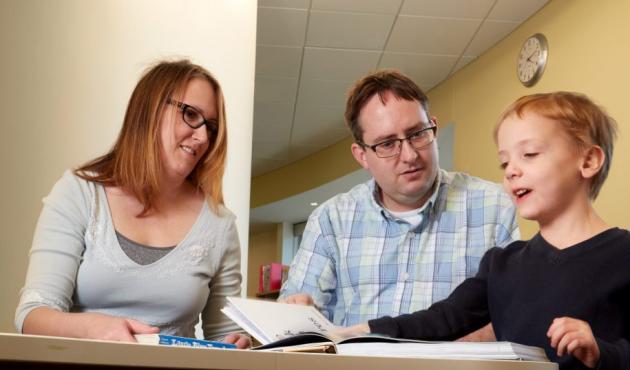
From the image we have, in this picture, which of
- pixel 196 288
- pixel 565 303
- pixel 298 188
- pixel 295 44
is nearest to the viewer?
pixel 565 303

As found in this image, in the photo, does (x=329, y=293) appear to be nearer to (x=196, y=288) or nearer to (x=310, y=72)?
(x=196, y=288)

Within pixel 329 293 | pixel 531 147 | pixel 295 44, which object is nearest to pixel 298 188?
pixel 295 44

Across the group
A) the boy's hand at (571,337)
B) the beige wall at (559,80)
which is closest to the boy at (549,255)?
the boy's hand at (571,337)

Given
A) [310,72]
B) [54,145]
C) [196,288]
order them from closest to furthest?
[196,288], [54,145], [310,72]

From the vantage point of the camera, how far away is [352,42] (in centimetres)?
481

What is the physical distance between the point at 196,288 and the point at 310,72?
409 centimetres

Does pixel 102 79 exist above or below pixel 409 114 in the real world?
above

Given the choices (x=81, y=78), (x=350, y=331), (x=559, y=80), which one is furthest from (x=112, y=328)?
(x=559, y=80)

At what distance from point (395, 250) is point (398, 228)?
7cm

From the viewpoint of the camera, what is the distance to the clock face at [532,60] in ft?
13.5

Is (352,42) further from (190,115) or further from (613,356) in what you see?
(613,356)

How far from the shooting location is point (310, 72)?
5.39m

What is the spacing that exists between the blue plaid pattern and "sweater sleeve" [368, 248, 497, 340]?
0.37m

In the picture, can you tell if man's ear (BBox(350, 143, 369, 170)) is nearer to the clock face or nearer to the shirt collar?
the shirt collar
